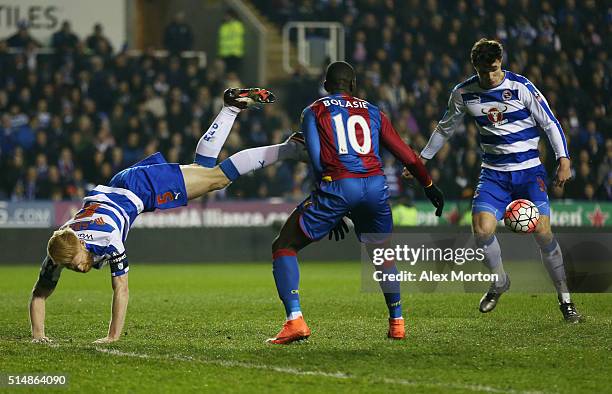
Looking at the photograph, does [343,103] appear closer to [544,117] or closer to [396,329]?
[396,329]

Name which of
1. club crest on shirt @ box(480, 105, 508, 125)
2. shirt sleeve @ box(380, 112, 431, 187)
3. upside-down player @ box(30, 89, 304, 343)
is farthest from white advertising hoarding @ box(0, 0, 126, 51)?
shirt sleeve @ box(380, 112, 431, 187)

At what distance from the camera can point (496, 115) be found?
911 cm

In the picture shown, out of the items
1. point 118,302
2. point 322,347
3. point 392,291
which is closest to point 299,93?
point 392,291

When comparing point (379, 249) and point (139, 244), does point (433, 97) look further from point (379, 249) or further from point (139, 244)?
point (379, 249)

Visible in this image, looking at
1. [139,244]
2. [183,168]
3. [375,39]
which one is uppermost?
[375,39]

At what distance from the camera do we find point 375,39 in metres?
23.7

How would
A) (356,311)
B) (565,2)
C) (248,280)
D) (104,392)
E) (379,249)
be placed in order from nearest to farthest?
(104,392) < (379,249) < (356,311) < (248,280) < (565,2)

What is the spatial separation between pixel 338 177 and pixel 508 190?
209 cm

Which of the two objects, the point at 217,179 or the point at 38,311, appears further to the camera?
the point at 217,179

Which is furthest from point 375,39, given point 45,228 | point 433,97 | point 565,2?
point 45,228

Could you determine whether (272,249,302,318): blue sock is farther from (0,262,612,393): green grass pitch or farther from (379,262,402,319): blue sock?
(379,262,402,319): blue sock

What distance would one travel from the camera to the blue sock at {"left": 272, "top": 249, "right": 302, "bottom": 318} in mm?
7750

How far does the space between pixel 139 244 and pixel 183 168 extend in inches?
425

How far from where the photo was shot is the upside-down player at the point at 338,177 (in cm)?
773
